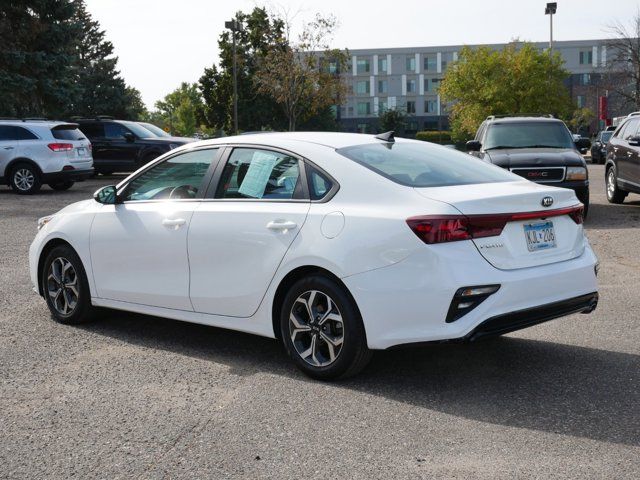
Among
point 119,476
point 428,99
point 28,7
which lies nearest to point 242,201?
point 119,476

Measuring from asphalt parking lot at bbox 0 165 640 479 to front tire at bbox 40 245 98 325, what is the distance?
13cm

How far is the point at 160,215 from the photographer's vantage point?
19.9ft

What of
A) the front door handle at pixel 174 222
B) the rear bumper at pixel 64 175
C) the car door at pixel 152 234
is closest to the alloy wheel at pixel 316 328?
the car door at pixel 152 234

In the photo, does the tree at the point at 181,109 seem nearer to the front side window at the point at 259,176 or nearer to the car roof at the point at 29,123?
the car roof at the point at 29,123

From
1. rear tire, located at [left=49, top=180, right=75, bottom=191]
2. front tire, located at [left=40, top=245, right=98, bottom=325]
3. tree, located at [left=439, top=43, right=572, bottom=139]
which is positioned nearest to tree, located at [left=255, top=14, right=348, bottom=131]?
tree, located at [left=439, top=43, right=572, bottom=139]

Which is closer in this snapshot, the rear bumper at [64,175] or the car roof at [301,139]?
the car roof at [301,139]

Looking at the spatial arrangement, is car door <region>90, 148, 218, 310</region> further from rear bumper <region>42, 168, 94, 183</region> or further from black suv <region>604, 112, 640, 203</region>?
rear bumper <region>42, 168, 94, 183</region>

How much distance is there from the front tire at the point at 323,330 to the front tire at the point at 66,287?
2154 millimetres

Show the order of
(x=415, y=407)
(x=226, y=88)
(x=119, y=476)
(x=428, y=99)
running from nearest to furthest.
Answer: (x=119, y=476) → (x=415, y=407) → (x=226, y=88) → (x=428, y=99)

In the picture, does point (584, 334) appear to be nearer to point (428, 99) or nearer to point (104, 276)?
point (104, 276)

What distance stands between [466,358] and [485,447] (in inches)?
66.6

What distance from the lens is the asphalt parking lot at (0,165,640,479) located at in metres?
3.91

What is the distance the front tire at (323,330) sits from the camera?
4.97 metres

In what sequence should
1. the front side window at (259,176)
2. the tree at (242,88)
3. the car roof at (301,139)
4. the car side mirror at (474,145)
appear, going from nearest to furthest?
the front side window at (259,176) < the car roof at (301,139) < the car side mirror at (474,145) < the tree at (242,88)
